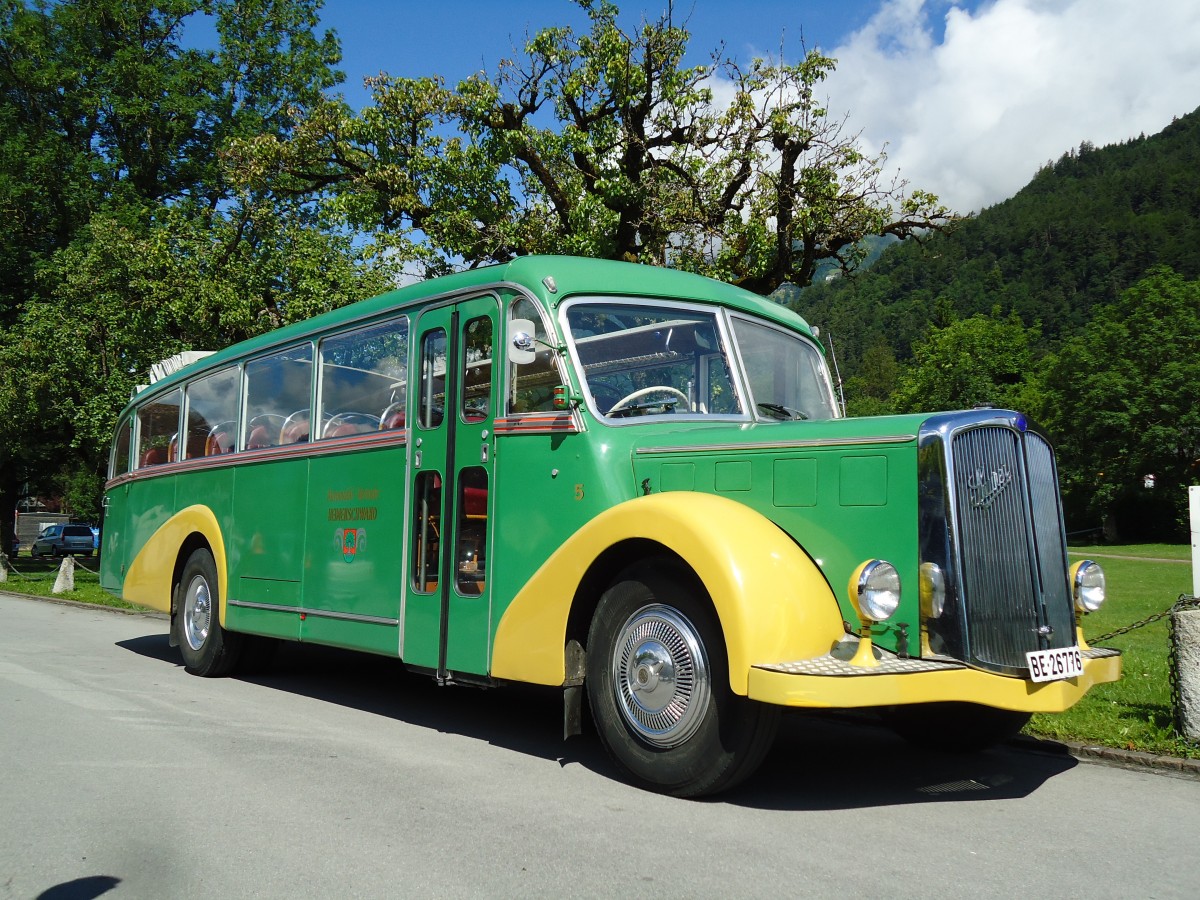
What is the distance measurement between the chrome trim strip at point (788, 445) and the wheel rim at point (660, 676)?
901mm

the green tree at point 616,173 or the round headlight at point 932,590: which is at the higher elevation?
the green tree at point 616,173

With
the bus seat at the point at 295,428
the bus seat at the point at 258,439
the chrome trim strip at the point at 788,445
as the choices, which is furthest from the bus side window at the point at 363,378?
the chrome trim strip at the point at 788,445

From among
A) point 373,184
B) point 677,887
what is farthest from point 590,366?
point 373,184

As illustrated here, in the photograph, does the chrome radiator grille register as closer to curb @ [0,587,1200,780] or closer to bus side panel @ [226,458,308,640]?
curb @ [0,587,1200,780]

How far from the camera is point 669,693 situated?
5211 millimetres

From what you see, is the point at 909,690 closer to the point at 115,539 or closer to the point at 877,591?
the point at 877,591

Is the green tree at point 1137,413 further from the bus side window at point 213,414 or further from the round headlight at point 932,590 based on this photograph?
the round headlight at point 932,590

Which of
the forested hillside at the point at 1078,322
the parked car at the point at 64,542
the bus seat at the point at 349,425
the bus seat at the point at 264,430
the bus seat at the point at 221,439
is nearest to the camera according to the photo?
the bus seat at the point at 349,425

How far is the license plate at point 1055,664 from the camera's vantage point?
16.1 feet

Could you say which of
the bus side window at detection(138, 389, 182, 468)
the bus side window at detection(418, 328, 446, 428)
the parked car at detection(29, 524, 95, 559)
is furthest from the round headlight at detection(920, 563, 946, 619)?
the parked car at detection(29, 524, 95, 559)

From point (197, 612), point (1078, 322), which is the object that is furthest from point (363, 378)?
point (1078, 322)

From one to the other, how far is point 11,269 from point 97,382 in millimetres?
8854

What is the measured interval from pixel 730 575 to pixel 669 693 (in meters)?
0.76

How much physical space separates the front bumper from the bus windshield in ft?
6.56
